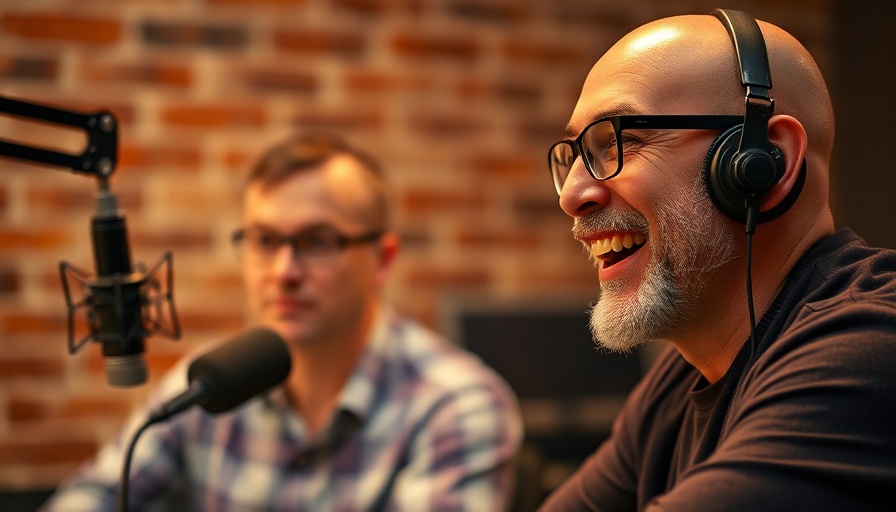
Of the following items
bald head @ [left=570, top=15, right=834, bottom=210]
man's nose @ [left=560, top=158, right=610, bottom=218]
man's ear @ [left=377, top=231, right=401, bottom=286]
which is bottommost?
man's ear @ [left=377, top=231, right=401, bottom=286]

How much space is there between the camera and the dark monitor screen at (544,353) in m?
2.45

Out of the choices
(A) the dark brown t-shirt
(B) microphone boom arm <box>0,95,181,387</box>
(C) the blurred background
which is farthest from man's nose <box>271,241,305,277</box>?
(A) the dark brown t-shirt

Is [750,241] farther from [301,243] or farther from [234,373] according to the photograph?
[301,243]

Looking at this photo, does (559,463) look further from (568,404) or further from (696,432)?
(696,432)

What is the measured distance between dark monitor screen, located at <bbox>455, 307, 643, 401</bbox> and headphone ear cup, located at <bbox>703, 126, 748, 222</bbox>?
4.69 ft

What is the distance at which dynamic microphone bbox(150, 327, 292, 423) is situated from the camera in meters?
1.20

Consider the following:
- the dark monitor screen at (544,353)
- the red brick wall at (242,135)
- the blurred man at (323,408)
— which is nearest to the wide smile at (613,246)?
the blurred man at (323,408)

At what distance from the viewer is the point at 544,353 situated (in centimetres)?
247

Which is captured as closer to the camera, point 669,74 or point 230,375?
point 669,74

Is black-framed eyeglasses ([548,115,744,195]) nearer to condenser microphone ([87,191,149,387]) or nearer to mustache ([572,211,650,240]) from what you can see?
mustache ([572,211,650,240])

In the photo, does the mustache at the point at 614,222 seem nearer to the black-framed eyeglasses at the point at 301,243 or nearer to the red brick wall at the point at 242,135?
the black-framed eyeglasses at the point at 301,243

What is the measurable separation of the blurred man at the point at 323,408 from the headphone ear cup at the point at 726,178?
1029 mm

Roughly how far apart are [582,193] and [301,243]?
1.06 metres

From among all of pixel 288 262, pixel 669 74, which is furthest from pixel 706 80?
pixel 288 262
